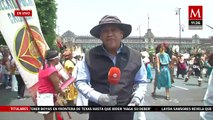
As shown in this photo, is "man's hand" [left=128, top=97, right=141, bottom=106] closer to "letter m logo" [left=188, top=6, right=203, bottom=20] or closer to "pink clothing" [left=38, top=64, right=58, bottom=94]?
"letter m logo" [left=188, top=6, right=203, bottom=20]

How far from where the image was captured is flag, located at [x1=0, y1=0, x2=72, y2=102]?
8.94 ft

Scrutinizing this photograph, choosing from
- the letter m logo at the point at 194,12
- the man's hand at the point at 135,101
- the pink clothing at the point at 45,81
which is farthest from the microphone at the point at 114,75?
the pink clothing at the point at 45,81

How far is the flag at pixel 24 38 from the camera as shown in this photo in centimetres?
272

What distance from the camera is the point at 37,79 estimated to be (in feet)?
9.57

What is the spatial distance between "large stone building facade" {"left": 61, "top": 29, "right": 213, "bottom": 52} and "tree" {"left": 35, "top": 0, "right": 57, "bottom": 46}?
110mm

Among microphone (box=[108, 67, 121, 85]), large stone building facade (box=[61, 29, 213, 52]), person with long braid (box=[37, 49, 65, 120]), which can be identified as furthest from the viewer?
person with long braid (box=[37, 49, 65, 120])

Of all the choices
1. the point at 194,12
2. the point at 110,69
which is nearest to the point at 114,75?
the point at 110,69

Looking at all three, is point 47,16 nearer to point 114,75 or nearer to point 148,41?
point 148,41

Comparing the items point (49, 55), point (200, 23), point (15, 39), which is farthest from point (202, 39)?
point (15, 39)

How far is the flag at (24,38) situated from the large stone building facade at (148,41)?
0.69ft

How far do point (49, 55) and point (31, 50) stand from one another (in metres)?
0.13

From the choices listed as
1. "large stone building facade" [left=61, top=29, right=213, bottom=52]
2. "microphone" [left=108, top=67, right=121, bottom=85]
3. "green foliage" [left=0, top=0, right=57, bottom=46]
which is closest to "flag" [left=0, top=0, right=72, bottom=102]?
"green foliage" [left=0, top=0, right=57, bottom=46]

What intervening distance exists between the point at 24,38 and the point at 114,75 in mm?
1144

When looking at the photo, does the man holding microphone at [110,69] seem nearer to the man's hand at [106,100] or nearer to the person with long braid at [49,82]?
the man's hand at [106,100]
